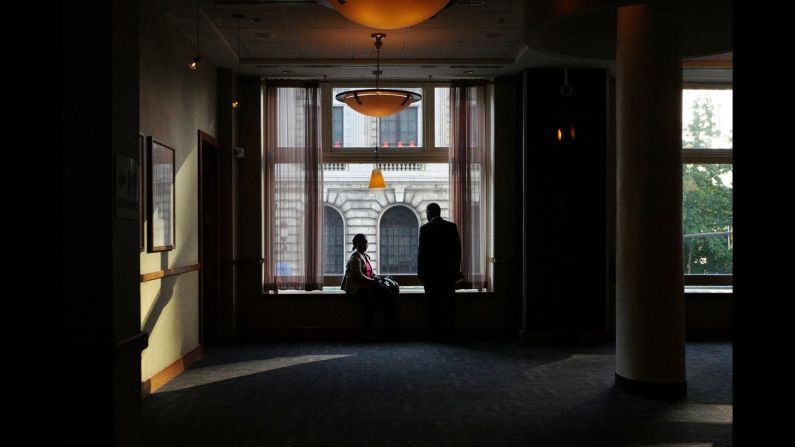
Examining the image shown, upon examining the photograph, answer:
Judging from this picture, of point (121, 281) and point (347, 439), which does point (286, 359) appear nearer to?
point (347, 439)

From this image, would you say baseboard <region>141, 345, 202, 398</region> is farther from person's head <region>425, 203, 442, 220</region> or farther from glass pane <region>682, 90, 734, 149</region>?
glass pane <region>682, 90, 734, 149</region>

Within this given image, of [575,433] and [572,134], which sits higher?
[572,134]

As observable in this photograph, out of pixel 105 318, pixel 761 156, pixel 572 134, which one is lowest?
pixel 105 318

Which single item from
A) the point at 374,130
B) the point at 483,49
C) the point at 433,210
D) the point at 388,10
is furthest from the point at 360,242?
the point at 388,10

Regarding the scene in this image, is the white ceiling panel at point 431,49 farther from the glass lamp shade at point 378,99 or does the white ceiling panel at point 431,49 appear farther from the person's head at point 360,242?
the person's head at point 360,242

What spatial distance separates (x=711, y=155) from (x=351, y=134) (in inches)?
205

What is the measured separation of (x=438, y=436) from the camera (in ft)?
17.1

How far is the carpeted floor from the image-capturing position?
17.1 ft

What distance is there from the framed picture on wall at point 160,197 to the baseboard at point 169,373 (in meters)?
1.20

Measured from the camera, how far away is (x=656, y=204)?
6.39 meters

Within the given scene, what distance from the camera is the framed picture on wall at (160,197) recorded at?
6590mm

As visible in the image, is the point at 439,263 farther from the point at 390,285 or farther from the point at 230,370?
the point at 230,370

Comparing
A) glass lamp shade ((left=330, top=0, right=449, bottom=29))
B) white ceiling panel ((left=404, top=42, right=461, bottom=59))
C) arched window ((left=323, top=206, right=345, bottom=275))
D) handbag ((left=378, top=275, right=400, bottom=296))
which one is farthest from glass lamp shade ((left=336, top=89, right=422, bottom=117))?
glass lamp shade ((left=330, top=0, right=449, bottom=29))

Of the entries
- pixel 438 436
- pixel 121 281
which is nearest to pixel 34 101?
pixel 121 281
